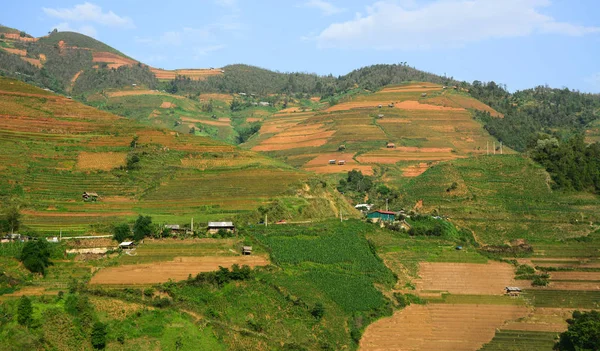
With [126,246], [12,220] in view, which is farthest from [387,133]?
[12,220]

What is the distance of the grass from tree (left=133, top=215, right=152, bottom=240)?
16.9m

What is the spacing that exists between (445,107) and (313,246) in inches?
1976

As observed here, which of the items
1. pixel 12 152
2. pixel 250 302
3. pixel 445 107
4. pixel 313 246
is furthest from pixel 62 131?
pixel 445 107

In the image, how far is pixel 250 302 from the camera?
35.2m

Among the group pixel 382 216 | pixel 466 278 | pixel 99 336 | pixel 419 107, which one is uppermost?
pixel 419 107

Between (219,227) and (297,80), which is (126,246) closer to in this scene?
(219,227)

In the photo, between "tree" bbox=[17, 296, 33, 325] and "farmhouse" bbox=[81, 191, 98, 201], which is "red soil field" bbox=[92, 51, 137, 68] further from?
"tree" bbox=[17, 296, 33, 325]

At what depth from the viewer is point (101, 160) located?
52.6 m

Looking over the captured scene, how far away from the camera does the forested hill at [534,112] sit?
3354 inches

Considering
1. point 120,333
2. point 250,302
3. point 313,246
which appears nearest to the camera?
point 120,333

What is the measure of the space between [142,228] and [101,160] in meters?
13.7

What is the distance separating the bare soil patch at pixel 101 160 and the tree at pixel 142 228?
11450 mm

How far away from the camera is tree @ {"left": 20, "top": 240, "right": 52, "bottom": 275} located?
35062 mm

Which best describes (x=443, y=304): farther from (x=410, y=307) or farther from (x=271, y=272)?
(x=271, y=272)
